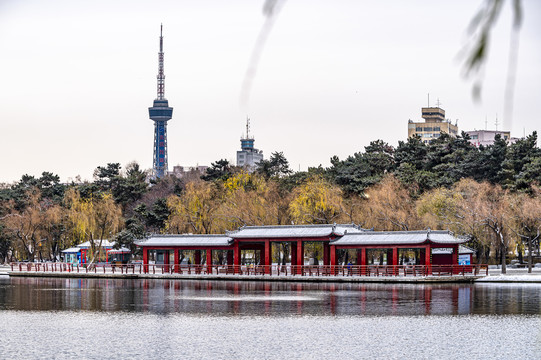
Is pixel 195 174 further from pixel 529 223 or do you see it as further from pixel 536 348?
pixel 536 348

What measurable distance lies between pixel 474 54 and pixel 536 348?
18982 mm

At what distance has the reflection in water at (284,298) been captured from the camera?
2868 centimetres

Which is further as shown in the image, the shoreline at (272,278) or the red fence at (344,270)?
the red fence at (344,270)

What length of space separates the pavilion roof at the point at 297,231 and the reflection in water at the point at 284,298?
5.20m

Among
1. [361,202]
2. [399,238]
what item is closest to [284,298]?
[399,238]

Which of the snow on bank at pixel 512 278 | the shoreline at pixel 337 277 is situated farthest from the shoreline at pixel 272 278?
the snow on bank at pixel 512 278

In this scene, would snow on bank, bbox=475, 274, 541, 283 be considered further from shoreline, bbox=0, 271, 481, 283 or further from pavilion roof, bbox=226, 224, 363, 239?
pavilion roof, bbox=226, 224, 363, 239

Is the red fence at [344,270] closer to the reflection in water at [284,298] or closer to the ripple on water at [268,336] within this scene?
the reflection in water at [284,298]

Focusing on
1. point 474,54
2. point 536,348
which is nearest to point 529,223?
point 536,348

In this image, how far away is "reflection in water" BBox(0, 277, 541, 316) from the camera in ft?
94.1

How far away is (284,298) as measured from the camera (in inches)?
1364

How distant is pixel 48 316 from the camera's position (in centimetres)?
2722

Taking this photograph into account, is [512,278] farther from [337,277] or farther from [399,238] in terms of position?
[337,277]

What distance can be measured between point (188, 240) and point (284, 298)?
893 inches
